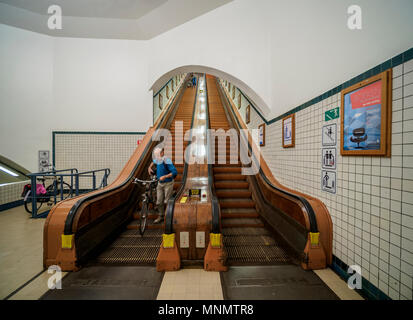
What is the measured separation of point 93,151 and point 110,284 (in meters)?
4.84

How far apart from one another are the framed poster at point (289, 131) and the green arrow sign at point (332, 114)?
30.3 inches

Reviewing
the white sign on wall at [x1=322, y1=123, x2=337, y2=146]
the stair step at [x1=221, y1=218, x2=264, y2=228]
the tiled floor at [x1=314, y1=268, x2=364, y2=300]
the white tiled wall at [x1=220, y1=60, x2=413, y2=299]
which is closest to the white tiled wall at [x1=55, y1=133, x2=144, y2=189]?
the stair step at [x1=221, y1=218, x2=264, y2=228]

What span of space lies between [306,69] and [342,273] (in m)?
2.88

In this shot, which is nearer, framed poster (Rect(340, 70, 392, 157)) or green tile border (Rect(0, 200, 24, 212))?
framed poster (Rect(340, 70, 392, 157))

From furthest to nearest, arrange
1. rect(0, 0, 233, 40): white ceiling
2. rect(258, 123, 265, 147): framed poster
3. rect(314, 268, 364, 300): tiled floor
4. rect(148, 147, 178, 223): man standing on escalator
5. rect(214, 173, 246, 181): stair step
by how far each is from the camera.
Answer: rect(214, 173, 246, 181): stair step, rect(258, 123, 265, 147): framed poster, rect(0, 0, 233, 40): white ceiling, rect(148, 147, 178, 223): man standing on escalator, rect(314, 268, 364, 300): tiled floor

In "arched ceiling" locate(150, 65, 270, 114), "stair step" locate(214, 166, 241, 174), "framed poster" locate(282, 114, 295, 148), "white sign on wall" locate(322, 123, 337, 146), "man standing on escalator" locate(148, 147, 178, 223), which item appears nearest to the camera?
"white sign on wall" locate(322, 123, 337, 146)

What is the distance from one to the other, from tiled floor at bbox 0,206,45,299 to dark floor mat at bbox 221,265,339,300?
243 cm

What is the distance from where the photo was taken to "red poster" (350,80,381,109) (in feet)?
5.56

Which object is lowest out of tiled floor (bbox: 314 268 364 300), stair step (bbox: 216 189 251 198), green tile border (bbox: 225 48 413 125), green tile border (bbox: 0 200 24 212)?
tiled floor (bbox: 314 268 364 300)

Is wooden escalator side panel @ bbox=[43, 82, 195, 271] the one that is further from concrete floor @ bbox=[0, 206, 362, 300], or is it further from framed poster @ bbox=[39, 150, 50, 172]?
framed poster @ bbox=[39, 150, 50, 172]

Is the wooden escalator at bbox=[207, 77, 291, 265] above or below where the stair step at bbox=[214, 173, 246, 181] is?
below

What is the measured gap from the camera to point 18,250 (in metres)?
2.78

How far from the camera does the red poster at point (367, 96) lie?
66.7 inches

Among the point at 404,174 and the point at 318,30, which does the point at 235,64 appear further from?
the point at 404,174
